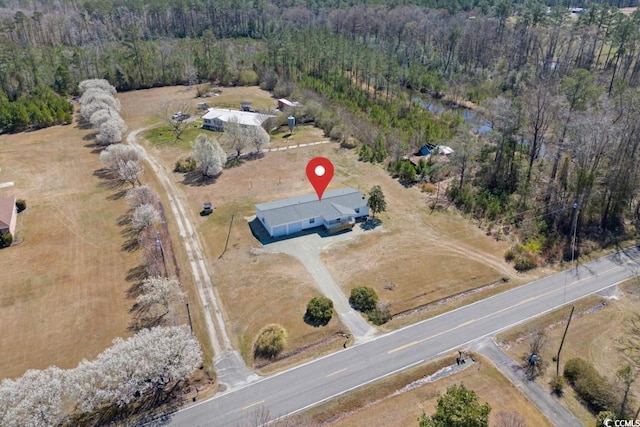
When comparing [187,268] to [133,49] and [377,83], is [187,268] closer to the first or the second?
[377,83]

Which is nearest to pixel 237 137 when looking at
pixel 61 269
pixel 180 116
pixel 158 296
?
pixel 180 116

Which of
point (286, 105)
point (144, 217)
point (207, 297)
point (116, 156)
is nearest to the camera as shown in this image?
point (207, 297)

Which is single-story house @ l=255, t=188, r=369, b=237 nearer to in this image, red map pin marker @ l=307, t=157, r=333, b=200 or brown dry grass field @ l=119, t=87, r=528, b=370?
brown dry grass field @ l=119, t=87, r=528, b=370

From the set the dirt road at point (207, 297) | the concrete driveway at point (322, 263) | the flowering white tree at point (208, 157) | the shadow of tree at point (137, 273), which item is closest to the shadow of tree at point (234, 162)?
the flowering white tree at point (208, 157)

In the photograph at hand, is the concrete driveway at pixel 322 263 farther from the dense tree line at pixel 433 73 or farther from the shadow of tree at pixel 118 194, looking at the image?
the shadow of tree at pixel 118 194

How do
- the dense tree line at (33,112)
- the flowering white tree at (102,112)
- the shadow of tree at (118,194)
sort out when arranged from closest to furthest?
the shadow of tree at (118,194), the flowering white tree at (102,112), the dense tree line at (33,112)

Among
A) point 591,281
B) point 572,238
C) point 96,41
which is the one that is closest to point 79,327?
point 591,281

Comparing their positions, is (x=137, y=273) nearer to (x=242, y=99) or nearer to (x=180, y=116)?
(x=180, y=116)
